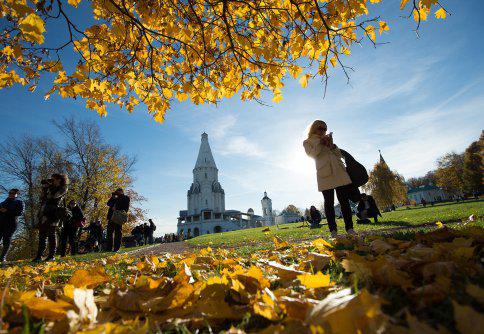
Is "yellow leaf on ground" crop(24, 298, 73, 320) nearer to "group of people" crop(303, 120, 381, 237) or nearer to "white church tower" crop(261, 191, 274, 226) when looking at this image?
"group of people" crop(303, 120, 381, 237)

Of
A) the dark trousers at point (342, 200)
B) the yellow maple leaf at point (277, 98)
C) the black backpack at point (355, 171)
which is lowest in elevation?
the dark trousers at point (342, 200)

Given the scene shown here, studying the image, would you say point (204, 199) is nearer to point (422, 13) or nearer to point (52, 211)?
point (52, 211)

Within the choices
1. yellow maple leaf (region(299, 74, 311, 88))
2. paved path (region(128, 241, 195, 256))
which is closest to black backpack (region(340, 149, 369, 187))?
yellow maple leaf (region(299, 74, 311, 88))

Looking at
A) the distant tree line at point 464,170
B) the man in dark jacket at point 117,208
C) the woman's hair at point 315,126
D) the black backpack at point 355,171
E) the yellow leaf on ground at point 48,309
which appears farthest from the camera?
the distant tree line at point 464,170

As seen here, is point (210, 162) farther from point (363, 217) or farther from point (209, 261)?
point (209, 261)

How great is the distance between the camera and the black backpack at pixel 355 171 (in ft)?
14.9

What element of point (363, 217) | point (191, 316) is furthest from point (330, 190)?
point (363, 217)

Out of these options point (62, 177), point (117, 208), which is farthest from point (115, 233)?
point (62, 177)

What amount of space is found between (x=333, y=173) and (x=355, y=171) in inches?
21.4

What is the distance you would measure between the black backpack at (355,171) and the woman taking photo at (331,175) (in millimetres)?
144

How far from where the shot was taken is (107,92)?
4219 millimetres

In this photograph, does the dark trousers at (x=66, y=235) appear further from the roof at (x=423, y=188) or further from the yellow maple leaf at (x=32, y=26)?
the roof at (x=423, y=188)

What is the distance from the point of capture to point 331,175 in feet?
14.3

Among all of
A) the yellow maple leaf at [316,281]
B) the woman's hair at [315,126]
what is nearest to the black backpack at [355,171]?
the woman's hair at [315,126]
